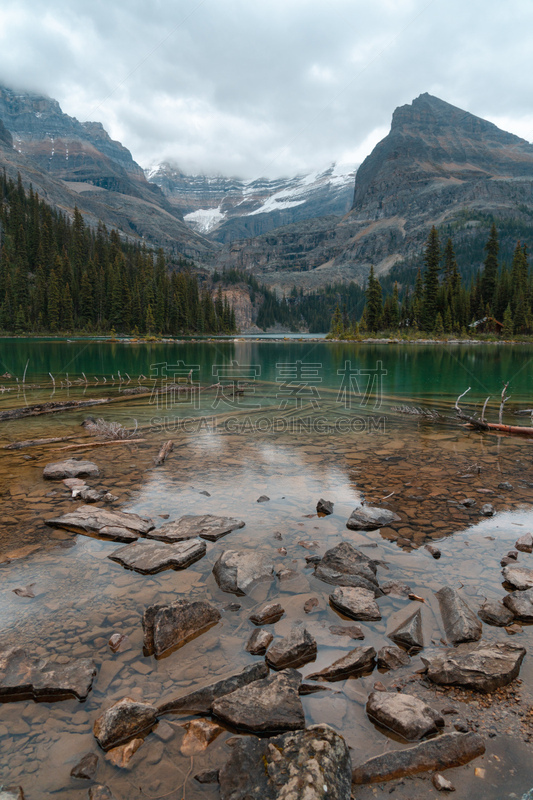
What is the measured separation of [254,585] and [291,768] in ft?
8.34

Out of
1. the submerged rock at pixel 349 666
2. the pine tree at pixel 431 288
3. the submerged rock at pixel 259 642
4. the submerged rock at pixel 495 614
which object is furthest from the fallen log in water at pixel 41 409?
the pine tree at pixel 431 288

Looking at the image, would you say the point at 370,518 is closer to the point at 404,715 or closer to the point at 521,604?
the point at 521,604

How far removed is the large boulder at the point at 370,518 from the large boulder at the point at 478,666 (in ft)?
9.75

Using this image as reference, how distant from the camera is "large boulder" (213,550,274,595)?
17.1ft

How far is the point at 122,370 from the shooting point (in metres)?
36.0

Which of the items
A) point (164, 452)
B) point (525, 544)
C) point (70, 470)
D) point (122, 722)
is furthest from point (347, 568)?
point (164, 452)

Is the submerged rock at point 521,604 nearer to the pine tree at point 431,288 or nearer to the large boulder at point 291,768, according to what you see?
the large boulder at point 291,768

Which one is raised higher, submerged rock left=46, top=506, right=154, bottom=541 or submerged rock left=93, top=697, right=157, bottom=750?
submerged rock left=93, top=697, right=157, bottom=750

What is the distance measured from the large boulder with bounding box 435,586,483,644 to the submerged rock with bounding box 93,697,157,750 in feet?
10.5

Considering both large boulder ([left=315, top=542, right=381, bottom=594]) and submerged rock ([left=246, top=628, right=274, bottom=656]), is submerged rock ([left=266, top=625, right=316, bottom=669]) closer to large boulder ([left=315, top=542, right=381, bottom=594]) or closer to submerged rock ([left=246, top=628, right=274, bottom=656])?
submerged rock ([left=246, top=628, right=274, bottom=656])

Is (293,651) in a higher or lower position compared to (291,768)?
lower

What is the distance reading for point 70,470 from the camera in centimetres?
936

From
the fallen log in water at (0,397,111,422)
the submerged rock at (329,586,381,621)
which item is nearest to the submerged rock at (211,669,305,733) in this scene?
the submerged rock at (329,586,381,621)

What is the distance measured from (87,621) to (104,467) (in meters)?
6.14
